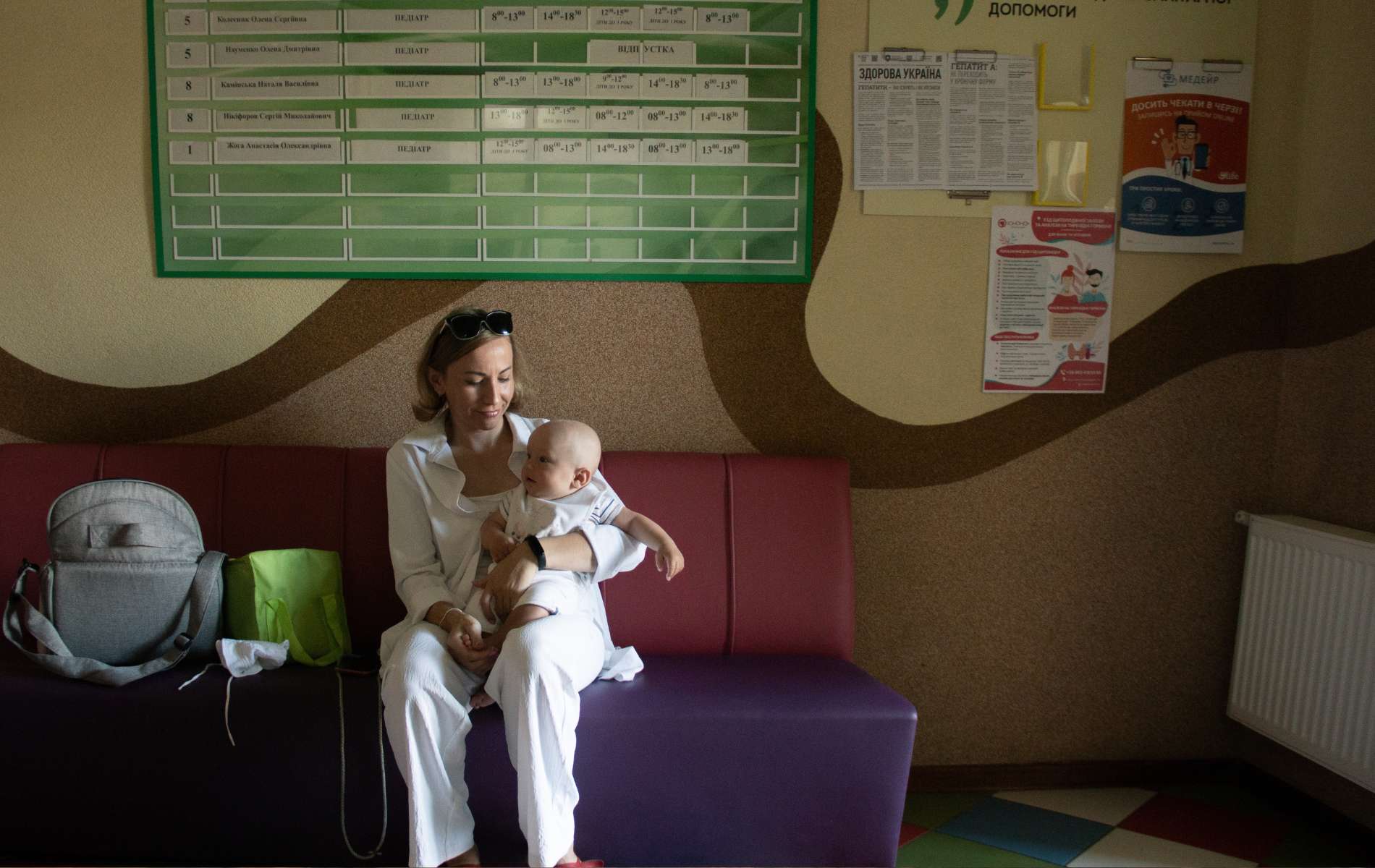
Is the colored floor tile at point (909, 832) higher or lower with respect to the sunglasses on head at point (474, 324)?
lower

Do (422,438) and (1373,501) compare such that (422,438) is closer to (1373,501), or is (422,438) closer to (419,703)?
(419,703)

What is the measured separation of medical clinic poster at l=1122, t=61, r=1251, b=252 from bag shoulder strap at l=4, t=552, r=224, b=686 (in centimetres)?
273

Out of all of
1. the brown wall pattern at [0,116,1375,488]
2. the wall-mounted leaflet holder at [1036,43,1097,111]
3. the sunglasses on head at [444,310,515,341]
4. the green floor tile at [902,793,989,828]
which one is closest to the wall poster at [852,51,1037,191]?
the wall-mounted leaflet holder at [1036,43,1097,111]

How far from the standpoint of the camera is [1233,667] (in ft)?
8.93

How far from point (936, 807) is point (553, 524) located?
150 centimetres

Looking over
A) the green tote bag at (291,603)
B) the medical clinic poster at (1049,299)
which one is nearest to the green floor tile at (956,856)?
the medical clinic poster at (1049,299)

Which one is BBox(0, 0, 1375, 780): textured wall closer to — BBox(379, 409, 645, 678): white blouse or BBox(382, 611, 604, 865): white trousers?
BBox(379, 409, 645, 678): white blouse

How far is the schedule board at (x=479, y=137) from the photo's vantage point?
101 inches

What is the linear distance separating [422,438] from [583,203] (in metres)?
0.87

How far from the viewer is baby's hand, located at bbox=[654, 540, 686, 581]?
203cm

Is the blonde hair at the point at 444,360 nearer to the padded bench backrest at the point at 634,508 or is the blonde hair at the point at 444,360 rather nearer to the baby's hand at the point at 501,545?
the padded bench backrest at the point at 634,508

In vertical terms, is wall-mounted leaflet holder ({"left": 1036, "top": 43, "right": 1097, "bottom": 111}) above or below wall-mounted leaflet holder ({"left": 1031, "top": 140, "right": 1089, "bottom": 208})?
above

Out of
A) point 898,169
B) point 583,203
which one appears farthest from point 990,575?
point 583,203

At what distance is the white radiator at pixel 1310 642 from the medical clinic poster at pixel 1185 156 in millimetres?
896
